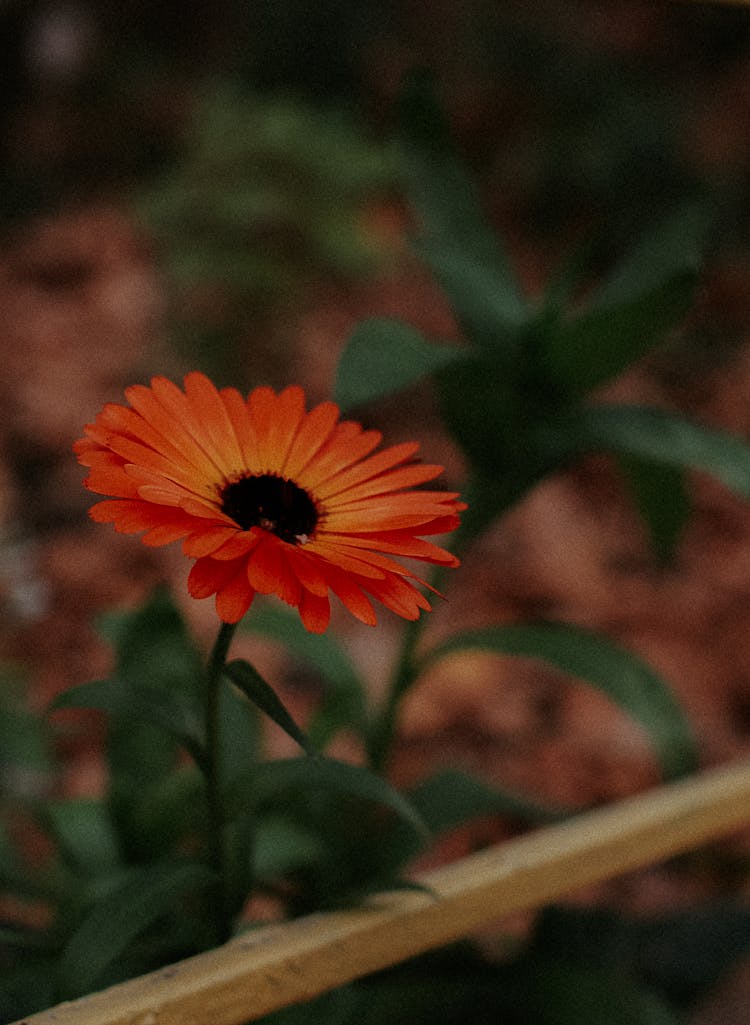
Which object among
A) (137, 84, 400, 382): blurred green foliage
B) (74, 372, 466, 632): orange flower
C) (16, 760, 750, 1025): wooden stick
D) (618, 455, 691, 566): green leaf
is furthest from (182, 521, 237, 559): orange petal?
(137, 84, 400, 382): blurred green foliage

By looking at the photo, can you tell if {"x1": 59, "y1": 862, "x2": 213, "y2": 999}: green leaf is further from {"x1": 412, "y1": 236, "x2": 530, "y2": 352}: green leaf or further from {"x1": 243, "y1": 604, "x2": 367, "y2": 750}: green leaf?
{"x1": 412, "y1": 236, "x2": 530, "y2": 352}: green leaf

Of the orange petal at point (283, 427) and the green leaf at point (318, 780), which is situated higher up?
the orange petal at point (283, 427)

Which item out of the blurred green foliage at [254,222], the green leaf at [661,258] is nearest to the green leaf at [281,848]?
the green leaf at [661,258]

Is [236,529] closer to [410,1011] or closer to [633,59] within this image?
[410,1011]

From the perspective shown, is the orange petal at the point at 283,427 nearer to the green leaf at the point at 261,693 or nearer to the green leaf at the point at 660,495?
the green leaf at the point at 261,693

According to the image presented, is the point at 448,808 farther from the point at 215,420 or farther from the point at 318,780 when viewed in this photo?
the point at 215,420

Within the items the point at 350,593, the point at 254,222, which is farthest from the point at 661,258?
the point at 254,222
